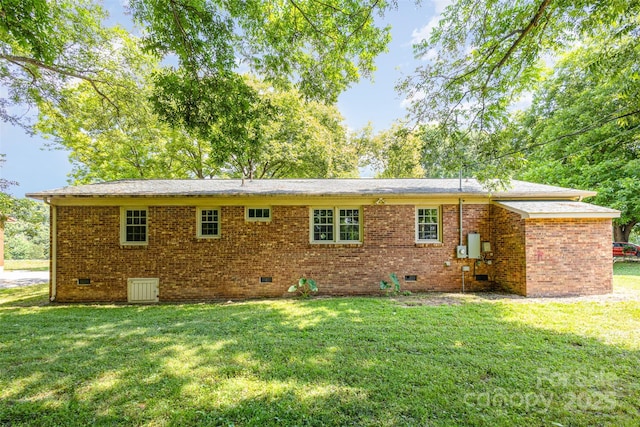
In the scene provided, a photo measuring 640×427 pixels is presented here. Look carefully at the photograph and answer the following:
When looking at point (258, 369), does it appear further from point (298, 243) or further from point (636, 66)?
point (636, 66)

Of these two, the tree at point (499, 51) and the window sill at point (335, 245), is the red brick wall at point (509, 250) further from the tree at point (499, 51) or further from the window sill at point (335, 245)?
the window sill at point (335, 245)

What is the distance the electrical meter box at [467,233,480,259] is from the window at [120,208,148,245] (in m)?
10.3

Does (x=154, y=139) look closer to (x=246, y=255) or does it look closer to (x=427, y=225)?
(x=246, y=255)

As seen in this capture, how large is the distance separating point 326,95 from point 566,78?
18912 millimetres

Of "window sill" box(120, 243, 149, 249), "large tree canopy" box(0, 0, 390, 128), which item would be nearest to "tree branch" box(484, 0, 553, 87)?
"large tree canopy" box(0, 0, 390, 128)

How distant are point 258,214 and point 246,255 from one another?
1.36m

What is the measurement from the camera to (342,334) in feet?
15.6

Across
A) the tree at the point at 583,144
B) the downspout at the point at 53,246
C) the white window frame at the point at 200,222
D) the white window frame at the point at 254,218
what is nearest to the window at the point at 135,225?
the white window frame at the point at 200,222

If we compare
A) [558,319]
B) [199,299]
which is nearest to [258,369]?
[199,299]

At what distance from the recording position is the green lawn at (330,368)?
8.84ft

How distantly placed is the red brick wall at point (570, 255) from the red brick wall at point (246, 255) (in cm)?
131

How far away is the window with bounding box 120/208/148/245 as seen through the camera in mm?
8289

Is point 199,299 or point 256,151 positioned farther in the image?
point 199,299

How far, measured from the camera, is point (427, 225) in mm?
8609
